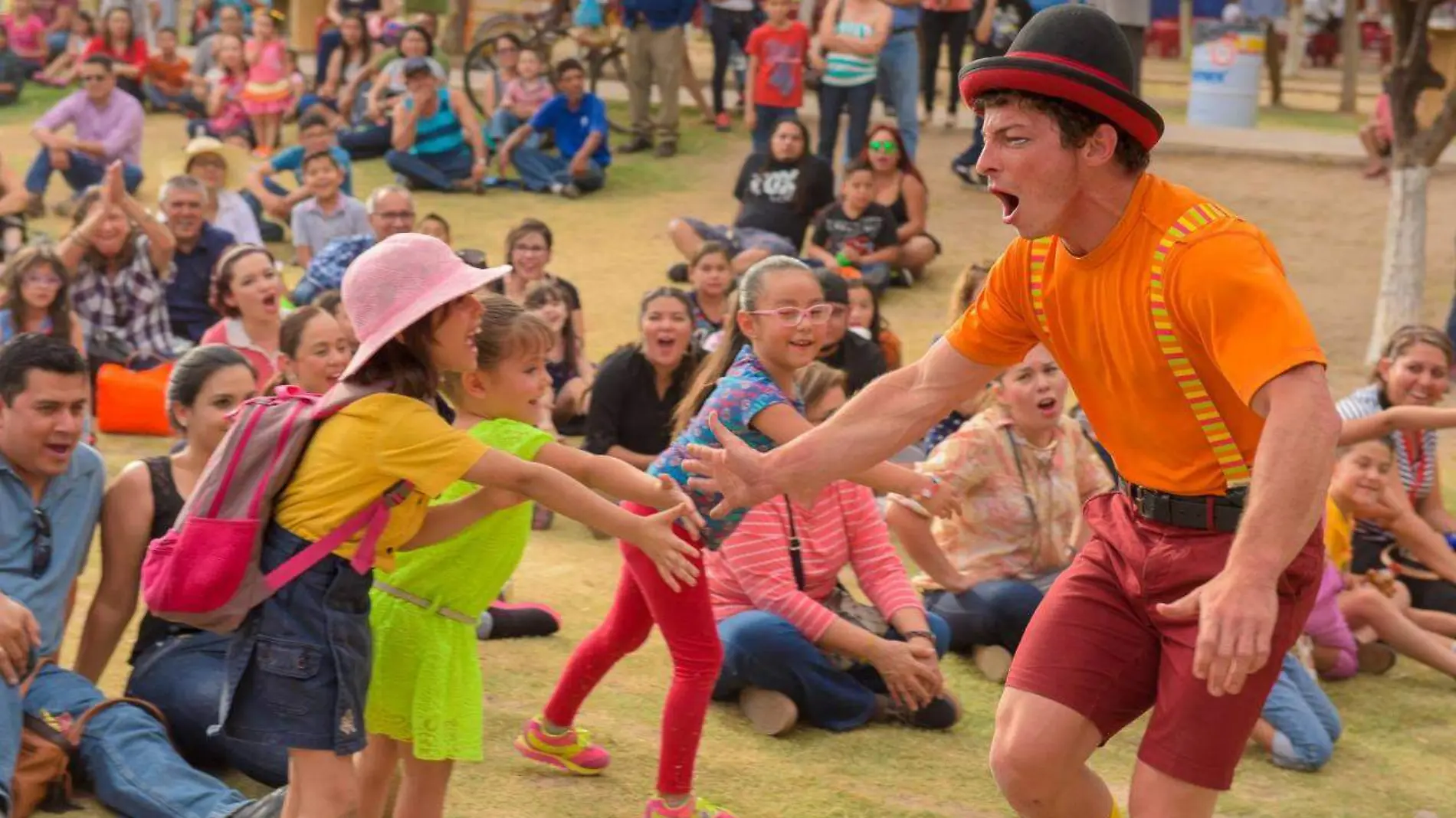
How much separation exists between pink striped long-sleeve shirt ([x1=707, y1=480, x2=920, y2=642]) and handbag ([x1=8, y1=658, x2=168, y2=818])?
183 centimetres

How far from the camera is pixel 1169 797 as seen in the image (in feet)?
11.1

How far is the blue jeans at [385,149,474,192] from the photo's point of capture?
583 inches

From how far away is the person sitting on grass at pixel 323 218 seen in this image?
445 inches

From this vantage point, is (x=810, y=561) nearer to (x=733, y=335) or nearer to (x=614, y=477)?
(x=733, y=335)

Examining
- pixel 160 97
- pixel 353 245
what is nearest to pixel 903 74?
pixel 353 245

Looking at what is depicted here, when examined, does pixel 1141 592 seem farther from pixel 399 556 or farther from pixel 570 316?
pixel 570 316

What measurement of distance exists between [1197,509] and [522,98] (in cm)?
1262

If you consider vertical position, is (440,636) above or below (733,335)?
below

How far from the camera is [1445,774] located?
570 cm

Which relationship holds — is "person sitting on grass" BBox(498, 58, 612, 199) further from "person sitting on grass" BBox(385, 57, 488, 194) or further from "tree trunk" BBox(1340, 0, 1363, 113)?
"tree trunk" BBox(1340, 0, 1363, 113)

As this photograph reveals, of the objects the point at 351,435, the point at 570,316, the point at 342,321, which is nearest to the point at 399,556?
the point at 351,435

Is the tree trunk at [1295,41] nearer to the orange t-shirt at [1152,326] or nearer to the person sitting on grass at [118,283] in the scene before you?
the person sitting on grass at [118,283]

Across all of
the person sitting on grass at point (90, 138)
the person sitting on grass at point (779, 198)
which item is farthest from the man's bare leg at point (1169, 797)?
the person sitting on grass at point (90, 138)

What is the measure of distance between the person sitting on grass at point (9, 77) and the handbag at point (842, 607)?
1517cm
